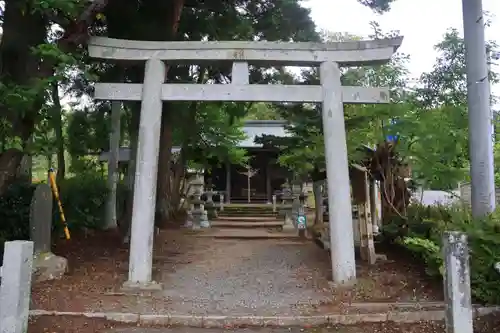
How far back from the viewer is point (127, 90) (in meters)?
8.26

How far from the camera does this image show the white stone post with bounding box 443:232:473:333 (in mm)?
4578

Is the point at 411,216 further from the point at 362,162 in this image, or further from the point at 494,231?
the point at 494,231

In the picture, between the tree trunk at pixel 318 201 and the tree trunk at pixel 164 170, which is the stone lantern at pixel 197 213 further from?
the tree trunk at pixel 318 201

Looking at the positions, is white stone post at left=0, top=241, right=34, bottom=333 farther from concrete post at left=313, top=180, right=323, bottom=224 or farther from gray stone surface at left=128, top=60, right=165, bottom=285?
concrete post at left=313, top=180, right=323, bottom=224

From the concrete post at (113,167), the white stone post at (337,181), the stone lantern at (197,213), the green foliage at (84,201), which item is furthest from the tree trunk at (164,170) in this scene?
the white stone post at (337,181)

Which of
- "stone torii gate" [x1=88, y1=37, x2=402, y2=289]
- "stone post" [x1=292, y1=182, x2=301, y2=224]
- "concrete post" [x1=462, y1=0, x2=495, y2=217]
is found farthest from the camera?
"stone post" [x1=292, y1=182, x2=301, y2=224]

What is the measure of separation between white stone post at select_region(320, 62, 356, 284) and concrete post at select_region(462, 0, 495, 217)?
2.01m

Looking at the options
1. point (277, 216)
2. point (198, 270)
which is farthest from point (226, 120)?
point (198, 270)

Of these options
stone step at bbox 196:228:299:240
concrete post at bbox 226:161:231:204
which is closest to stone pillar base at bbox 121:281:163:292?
stone step at bbox 196:228:299:240

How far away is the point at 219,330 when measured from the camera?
580 centimetres

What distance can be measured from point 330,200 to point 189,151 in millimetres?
11981

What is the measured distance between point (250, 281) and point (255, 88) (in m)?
3.45

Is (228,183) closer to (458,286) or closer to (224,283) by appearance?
(224,283)

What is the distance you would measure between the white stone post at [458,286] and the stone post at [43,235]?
6014 mm
